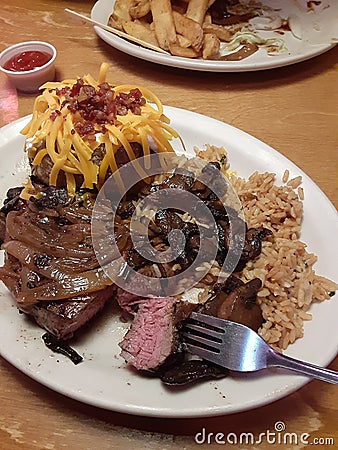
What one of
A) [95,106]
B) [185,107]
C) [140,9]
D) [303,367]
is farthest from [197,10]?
[303,367]

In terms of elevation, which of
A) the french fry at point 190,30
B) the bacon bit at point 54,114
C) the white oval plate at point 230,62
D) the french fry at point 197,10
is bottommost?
the white oval plate at point 230,62

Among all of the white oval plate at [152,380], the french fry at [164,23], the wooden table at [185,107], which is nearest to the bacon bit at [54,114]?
the white oval plate at [152,380]

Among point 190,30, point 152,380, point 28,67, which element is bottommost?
point 152,380

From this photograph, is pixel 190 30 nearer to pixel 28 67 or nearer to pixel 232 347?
pixel 28 67

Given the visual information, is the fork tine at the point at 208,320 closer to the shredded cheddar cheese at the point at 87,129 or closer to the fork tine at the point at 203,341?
the fork tine at the point at 203,341

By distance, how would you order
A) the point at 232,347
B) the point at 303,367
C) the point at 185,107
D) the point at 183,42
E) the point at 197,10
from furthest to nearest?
the point at 197,10 < the point at 183,42 < the point at 185,107 < the point at 232,347 < the point at 303,367

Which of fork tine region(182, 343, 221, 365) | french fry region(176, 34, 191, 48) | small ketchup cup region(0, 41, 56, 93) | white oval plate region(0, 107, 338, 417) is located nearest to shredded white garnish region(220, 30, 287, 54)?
french fry region(176, 34, 191, 48)

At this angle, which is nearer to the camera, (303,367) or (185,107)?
(303,367)

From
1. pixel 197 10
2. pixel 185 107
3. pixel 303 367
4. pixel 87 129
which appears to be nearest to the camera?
pixel 303 367
